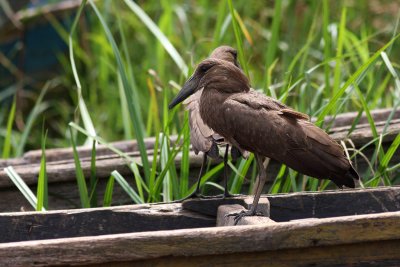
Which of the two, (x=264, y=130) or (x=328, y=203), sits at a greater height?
(x=264, y=130)

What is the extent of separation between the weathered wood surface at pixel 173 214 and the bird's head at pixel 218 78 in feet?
1.30

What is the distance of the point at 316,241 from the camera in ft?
7.89

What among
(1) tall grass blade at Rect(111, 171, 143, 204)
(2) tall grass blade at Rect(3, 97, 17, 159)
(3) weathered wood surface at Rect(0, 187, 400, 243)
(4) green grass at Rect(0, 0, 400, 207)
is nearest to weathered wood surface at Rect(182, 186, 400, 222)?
(3) weathered wood surface at Rect(0, 187, 400, 243)

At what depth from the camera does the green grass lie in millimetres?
3709

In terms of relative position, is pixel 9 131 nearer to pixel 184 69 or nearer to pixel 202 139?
pixel 184 69

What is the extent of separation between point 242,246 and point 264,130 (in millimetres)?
645

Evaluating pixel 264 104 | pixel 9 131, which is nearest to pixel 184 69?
pixel 9 131

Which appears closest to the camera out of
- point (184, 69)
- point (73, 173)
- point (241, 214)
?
point (241, 214)

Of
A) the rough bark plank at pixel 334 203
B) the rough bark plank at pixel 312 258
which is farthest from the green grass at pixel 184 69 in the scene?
the rough bark plank at pixel 312 258

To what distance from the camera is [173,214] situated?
3.00 metres

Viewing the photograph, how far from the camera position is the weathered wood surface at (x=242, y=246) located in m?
2.30

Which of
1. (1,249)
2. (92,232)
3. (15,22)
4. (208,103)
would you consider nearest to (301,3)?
(15,22)

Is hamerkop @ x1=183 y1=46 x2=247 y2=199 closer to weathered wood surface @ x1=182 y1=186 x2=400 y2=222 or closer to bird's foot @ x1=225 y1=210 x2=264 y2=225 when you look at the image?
weathered wood surface @ x1=182 y1=186 x2=400 y2=222

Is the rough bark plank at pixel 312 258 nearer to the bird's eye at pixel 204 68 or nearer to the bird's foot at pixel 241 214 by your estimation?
the bird's foot at pixel 241 214
